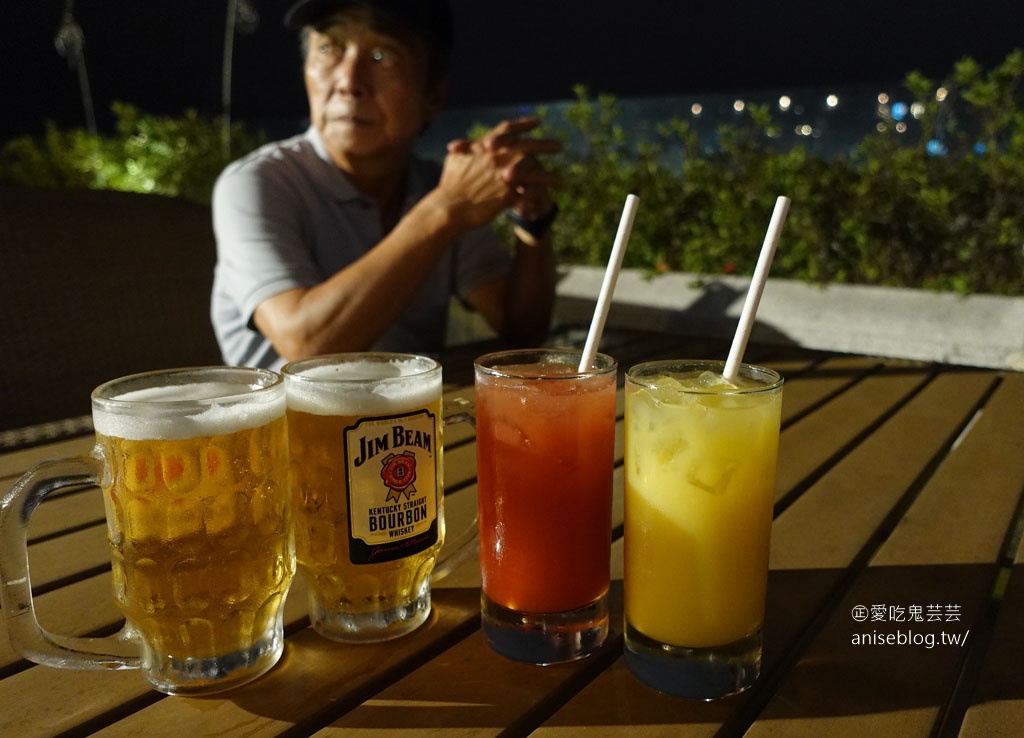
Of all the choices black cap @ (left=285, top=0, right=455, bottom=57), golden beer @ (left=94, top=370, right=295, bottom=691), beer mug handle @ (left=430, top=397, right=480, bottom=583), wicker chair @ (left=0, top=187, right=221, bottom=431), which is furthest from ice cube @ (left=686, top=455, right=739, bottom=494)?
wicker chair @ (left=0, top=187, right=221, bottom=431)

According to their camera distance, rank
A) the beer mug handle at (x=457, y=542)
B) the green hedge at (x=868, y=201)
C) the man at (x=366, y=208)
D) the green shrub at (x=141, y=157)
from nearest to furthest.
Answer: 1. the beer mug handle at (x=457, y=542)
2. the man at (x=366, y=208)
3. the green hedge at (x=868, y=201)
4. the green shrub at (x=141, y=157)

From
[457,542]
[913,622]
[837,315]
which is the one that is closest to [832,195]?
[837,315]

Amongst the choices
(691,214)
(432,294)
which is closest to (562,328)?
(432,294)

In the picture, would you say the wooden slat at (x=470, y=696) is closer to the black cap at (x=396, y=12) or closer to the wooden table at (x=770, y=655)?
the wooden table at (x=770, y=655)

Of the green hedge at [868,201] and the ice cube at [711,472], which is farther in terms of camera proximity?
the green hedge at [868,201]

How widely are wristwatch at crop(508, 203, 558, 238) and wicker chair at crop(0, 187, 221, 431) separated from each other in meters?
0.88

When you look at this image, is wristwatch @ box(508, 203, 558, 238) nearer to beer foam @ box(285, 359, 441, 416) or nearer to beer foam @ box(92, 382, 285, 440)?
beer foam @ box(285, 359, 441, 416)

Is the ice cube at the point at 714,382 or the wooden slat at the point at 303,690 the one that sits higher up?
the ice cube at the point at 714,382

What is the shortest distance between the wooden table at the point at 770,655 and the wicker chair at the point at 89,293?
688 mm

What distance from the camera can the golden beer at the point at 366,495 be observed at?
2.50ft

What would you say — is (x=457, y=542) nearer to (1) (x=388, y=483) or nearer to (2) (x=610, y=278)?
(1) (x=388, y=483)

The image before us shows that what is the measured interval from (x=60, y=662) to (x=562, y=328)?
2.11 metres

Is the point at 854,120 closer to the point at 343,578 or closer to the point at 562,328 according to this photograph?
the point at 562,328

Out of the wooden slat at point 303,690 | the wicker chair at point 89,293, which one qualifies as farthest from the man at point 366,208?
the wooden slat at point 303,690
